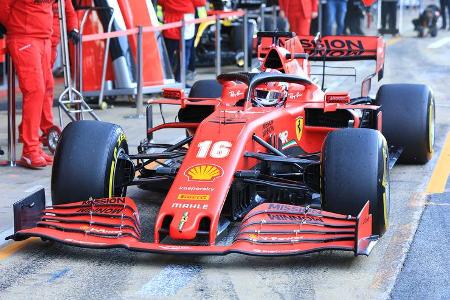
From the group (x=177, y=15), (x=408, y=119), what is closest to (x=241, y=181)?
(x=408, y=119)

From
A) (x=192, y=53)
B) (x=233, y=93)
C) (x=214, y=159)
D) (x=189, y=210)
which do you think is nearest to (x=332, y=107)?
(x=233, y=93)

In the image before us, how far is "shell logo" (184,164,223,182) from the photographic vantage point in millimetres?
6930

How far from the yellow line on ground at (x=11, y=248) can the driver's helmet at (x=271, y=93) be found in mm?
2300

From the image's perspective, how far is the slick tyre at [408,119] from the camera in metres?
9.64

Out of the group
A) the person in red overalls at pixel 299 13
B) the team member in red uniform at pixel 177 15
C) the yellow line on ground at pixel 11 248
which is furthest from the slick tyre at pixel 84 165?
the person in red overalls at pixel 299 13

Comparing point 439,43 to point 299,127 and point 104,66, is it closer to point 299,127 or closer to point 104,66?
point 104,66

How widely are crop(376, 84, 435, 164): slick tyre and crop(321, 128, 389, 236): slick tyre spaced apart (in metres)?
2.69

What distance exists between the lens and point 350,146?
694cm

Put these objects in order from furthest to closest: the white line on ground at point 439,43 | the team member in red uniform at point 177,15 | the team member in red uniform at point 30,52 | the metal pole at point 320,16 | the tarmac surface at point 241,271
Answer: the white line on ground at point 439,43 → the metal pole at point 320,16 → the team member in red uniform at point 177,15 → the team member in red uniform at point 30,52 → the tarmac surface at point 241,271

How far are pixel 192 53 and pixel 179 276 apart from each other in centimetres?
987

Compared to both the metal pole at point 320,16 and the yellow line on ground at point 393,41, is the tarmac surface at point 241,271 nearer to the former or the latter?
the metal pole at point 320,16

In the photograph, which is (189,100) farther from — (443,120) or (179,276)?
(443,120)

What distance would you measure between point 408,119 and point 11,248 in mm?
4183

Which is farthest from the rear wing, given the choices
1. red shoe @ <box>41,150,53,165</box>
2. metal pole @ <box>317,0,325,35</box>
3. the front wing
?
metal pole @ <box>317,0,325,35</box>
